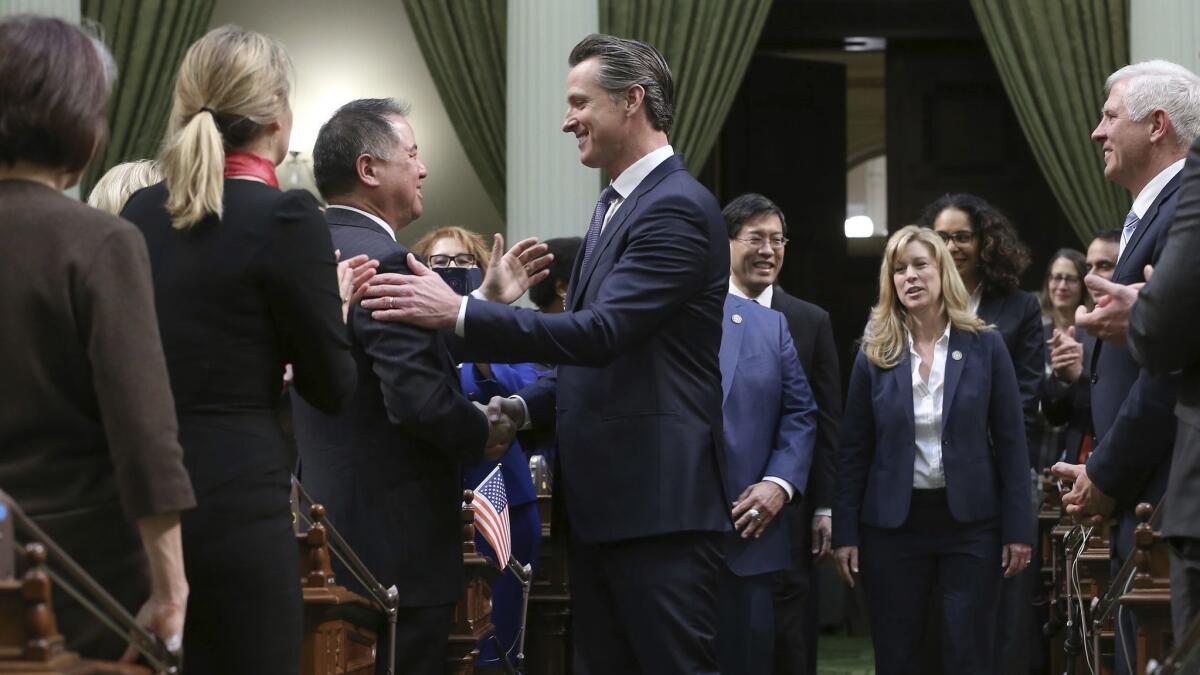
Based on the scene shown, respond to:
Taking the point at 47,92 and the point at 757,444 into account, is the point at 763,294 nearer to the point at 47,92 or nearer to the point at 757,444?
the point at 757,444

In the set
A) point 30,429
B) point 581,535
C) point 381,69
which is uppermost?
point 381,69

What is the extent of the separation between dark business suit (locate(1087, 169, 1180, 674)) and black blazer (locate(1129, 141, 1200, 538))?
1.64 feet

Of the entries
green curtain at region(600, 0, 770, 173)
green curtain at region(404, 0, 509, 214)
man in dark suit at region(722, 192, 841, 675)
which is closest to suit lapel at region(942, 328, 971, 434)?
man in dark suit at region(722, 192, 841, 675)

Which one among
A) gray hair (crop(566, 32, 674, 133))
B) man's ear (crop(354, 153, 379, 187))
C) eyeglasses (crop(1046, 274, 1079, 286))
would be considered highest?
gray hair (crop(566, 32, 674, 133))

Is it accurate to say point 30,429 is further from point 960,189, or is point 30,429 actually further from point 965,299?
point 960,189

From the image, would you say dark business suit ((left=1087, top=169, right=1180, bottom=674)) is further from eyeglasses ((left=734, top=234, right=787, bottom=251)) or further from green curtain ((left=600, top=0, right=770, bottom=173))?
green curtain ((left=600, top=0, right=770, bottom=173))

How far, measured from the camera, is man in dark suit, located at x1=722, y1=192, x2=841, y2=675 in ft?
17.8

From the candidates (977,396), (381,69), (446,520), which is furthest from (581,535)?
(381,69)

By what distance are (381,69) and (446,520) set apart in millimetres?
6714

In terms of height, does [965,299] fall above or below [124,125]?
below

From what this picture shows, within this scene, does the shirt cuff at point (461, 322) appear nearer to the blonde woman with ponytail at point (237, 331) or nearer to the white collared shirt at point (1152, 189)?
the blonde woman with ponytail at point (237, 331)

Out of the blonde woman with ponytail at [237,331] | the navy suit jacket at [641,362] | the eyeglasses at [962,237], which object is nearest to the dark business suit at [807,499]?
the eyeglasses at [962,237]

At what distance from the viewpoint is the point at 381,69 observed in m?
9.77

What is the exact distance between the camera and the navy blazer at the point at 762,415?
4.97m
